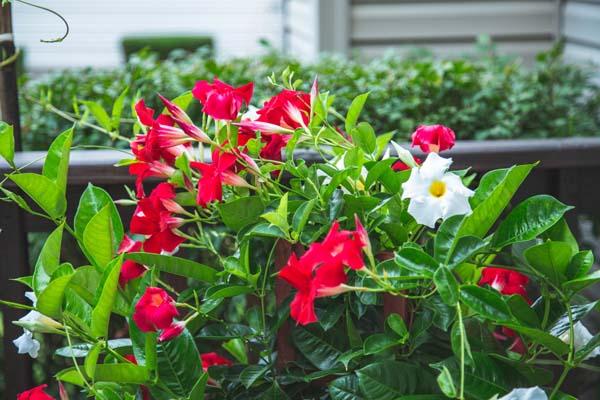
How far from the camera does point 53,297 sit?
0.96 metres

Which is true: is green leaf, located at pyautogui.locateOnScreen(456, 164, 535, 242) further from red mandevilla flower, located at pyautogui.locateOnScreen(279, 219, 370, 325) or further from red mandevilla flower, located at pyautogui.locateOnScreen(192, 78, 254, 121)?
red mandevilla flower, located at pyautogui.locateOnScreen(192, 78, 254, 121)

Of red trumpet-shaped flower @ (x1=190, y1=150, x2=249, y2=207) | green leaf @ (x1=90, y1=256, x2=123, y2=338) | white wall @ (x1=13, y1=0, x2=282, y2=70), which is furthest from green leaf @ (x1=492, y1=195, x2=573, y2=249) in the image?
white wall @ (x1=13, y1=0, x2=282, y2=70)

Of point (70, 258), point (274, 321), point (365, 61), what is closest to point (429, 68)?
point (70, 258)

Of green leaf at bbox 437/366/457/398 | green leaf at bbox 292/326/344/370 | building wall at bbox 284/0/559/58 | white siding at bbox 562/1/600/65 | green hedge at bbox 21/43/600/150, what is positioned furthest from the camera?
building wall at bbox 284/0/559/58

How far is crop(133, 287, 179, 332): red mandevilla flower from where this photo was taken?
96cm

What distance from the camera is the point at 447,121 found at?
1945 millimetres

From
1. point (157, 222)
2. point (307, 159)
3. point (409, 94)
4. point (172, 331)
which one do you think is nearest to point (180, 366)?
point (172, 331)

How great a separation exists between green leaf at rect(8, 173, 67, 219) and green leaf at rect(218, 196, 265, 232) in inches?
8.7

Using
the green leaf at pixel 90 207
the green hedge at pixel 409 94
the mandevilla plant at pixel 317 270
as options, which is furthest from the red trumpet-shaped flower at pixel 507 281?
the green hedge at pixel 409 94

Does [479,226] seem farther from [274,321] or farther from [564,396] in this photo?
[274,321]

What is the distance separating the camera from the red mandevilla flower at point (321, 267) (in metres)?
0.86

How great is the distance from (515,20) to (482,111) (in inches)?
82.7

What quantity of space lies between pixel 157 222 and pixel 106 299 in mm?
132

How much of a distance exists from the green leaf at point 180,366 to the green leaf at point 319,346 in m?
0.14
